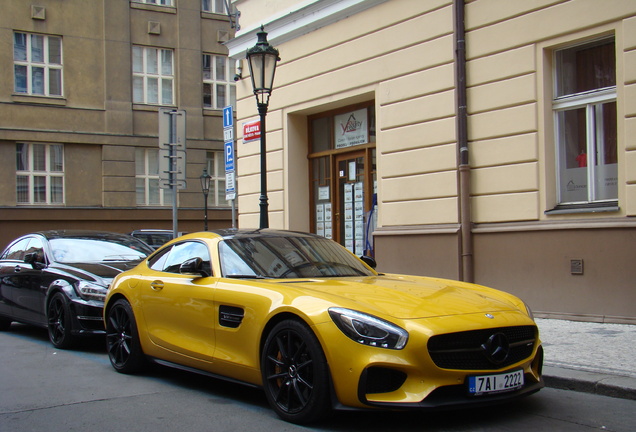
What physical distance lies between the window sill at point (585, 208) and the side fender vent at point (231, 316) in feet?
18.3

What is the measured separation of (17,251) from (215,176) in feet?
74.0

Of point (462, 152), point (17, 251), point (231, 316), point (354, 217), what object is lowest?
point (231, 316)

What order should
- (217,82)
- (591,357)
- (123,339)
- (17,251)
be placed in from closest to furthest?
(591,357)
(123,339)
(17,251)
(217,82)

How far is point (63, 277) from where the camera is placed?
28.9ft

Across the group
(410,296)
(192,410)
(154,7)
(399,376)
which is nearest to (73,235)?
(192,410)

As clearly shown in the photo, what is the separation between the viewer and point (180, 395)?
6047 millimetres

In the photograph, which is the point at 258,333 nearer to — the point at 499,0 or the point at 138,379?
the point at 138,379

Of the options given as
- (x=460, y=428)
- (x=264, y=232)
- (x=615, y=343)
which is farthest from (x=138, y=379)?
(x=615, y=343)

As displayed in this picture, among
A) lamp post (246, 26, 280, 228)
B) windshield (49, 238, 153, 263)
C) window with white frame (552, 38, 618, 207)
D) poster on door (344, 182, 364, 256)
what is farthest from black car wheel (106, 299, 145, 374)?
poster on door (344, 182, 364, 256)

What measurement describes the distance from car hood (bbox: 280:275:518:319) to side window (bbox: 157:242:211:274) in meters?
1.15

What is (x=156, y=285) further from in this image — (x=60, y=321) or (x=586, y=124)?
(x=586, y=124)

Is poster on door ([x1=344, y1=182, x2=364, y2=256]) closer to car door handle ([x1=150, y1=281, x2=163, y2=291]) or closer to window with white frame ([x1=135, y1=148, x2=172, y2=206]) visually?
car door handle ([x1=150, y1=281, x2=163, y2=291])

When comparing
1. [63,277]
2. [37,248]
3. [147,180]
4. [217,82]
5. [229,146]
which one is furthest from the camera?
[217,82]

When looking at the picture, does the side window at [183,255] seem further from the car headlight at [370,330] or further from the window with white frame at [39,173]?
the window with white frame at [39,173]
